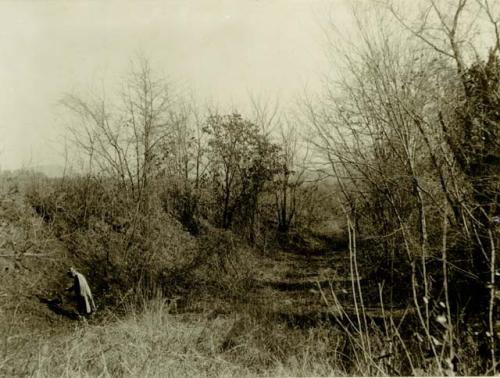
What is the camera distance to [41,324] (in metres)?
10.5

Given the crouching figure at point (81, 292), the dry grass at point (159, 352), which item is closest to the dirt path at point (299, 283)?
the dry grass at point (159, 352)

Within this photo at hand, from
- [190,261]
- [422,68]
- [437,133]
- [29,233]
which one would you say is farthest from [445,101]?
[29,233]

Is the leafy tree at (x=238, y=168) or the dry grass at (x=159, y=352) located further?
the leafy tree at (x=238, y=168)

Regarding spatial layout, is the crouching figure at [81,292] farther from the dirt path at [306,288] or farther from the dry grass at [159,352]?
the dirt path at [306,288]

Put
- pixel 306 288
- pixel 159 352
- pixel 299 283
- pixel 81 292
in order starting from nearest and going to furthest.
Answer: pixel 159 352 → pixel 81 292 → pixel 306 288 → pixel 299 283

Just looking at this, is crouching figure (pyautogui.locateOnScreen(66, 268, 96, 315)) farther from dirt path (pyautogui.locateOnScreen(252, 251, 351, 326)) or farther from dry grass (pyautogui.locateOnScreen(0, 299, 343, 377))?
dirt path (pyautogui.locateOnScreen(252, 251, 351, 326))

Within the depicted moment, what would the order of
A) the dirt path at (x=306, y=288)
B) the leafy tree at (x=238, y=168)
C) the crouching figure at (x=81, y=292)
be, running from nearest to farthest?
1. the crouching figure at (x=81, y=292)
2. the dirt path at (x=306, y=288)
3. the leafy tree at (x=238, y=168)

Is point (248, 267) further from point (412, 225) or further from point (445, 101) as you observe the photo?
point (445, 101)

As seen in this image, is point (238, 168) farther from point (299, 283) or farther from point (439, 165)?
point (439, 165)

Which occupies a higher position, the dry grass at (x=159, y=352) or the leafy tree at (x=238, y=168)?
the leafy tree at (x=238, y=168)

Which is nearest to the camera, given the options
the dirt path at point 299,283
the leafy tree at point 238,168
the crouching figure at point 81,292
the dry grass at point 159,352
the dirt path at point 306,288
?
the dry grass at point 159,352

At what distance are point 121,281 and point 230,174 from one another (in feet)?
26.3

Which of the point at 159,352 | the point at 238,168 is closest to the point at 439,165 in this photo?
the point at 159,352

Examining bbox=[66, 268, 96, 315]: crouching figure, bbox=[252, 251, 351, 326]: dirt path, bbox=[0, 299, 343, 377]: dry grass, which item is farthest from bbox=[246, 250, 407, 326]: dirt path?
bbox=[66, 268, 96, 315]: crouching figure
